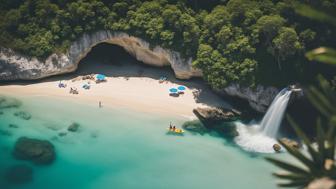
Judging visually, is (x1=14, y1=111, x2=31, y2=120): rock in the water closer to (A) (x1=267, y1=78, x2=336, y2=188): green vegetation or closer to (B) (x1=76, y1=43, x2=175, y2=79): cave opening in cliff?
(B) (x1=76, y1=43, x2=175, y2=79): cave opening in cliff

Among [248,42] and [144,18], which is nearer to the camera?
[248,42]

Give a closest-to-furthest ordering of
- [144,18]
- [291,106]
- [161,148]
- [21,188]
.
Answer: [21,188] → [161,148] → [291,106] → [144,18]

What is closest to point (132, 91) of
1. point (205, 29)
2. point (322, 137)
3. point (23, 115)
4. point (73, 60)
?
point (73, 60)

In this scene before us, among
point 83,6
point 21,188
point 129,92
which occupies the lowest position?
point 21,188

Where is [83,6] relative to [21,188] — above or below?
above

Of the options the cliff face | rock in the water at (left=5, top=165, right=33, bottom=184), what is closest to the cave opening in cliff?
the cliff face

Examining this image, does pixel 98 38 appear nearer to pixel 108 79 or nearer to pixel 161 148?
pixel 108 79

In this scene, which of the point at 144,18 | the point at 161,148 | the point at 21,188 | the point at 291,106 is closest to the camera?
the point at 21,188

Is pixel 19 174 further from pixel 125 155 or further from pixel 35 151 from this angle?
pixel 125 155

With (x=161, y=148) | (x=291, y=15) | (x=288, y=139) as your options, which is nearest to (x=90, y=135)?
(x=161, y=148)
